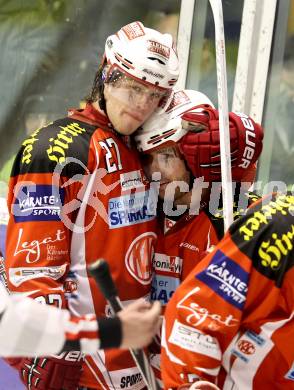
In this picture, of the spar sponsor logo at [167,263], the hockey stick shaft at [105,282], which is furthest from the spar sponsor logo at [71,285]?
the hockey stick shaft at [105,282]

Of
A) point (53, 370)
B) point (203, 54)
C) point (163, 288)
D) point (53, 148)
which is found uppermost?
point (203, 54)

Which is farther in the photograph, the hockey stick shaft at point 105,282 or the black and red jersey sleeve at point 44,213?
the black and red jersey sleeve at point 44,213

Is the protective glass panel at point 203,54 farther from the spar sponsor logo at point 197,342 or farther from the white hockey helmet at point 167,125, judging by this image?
the spar sponsor logo at point 197,342

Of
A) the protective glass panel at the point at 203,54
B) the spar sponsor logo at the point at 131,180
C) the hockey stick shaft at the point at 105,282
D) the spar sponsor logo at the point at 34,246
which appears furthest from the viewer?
the protective glass panel at the point at 203,54

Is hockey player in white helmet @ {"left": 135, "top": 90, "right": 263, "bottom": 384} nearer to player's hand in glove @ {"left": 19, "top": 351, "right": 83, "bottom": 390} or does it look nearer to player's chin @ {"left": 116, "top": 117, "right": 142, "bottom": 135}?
player's chin @ {"left": 116, "top": 117, "right": 142, "bottom": 135}

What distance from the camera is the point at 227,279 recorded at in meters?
1.32

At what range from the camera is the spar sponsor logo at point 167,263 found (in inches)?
70.9

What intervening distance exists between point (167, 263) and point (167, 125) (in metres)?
0.34

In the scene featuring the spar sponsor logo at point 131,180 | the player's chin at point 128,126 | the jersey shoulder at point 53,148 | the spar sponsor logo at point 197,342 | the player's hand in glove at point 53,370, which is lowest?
the player's hand in glove at point 53,370

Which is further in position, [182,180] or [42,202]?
[182,180]

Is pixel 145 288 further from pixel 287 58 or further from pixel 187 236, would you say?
pixel 287 58

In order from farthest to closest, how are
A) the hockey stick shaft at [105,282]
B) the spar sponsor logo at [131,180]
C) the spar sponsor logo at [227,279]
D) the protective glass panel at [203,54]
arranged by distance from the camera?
the protective glass panel at [203,54] < the spar sponsor logo at [131,180] < the spar sponsor logo at [227,279] < the hockey stick shaft at [105,282]

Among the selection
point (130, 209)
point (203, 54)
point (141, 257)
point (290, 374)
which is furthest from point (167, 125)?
point (203, 54)

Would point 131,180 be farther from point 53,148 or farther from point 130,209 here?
point 53,148
